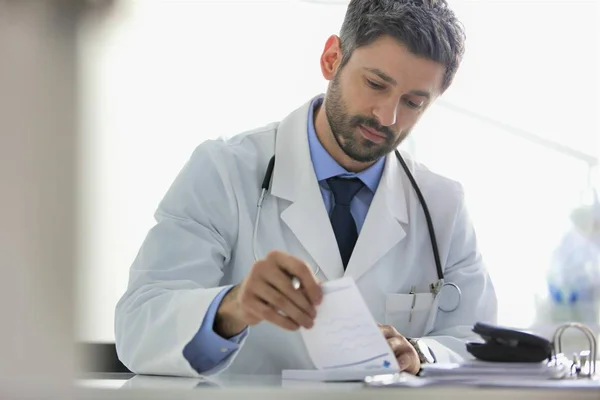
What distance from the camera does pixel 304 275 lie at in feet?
3.66

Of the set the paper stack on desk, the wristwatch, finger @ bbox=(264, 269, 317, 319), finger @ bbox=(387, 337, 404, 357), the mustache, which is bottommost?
the wristwatch

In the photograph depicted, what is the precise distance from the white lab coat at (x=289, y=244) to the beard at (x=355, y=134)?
0.09 meters

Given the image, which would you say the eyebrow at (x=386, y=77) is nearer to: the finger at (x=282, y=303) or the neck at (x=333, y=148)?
the neck at (x=333, y=148)

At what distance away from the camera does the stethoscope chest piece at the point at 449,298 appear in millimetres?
1907

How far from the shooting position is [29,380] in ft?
1.47

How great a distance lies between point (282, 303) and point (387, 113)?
31.4 inches

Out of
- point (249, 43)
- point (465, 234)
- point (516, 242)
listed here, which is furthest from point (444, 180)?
point (249, 43)

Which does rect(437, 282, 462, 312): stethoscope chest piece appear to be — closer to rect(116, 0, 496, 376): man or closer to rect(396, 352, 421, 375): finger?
rect(116, 0, 496, 376): man

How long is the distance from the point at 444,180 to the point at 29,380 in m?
1.73

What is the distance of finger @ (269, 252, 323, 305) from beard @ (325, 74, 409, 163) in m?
0.78

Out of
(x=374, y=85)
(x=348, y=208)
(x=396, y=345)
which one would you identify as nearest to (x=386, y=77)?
(x=374, y=85)

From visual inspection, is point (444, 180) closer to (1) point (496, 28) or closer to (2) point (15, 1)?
(1) point (496, 28)

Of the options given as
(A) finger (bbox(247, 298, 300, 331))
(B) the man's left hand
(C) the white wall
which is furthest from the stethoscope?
(C) the white wall

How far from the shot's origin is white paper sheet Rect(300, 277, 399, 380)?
1.09m
